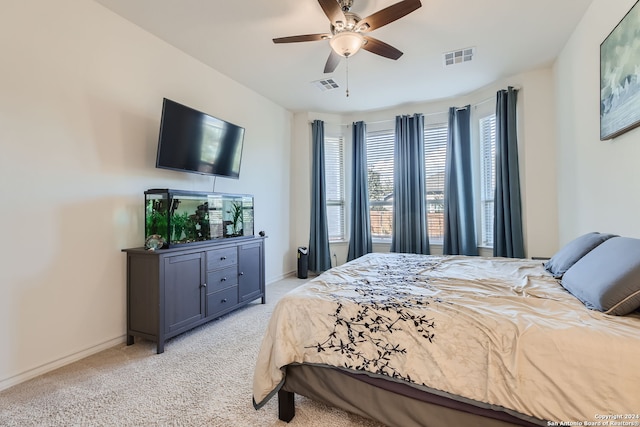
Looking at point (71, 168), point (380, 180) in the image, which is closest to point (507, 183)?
point (380, 180)

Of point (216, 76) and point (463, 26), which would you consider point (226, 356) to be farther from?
point (463, 26)

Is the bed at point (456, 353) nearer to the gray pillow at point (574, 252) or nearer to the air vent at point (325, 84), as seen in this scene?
the gray pillow at point (574, 252)

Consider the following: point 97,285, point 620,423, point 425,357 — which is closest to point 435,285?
point 425,357

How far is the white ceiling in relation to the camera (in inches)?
100

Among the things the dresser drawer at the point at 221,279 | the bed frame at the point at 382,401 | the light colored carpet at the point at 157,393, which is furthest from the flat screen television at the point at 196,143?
the bed frame at the point at 382,401

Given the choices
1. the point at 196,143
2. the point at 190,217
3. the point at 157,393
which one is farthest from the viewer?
the point at 196,143

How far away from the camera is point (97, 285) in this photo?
2.49 m

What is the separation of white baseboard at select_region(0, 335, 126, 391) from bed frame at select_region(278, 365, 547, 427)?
1834 millimetres

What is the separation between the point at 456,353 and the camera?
4.23 ft

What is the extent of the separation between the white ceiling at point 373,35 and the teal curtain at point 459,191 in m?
0.54

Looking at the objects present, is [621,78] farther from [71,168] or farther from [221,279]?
[71,168]

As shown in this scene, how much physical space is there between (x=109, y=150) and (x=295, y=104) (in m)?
2.94

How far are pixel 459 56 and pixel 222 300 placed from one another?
3753 mm

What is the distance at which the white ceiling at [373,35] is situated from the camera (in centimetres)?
254
